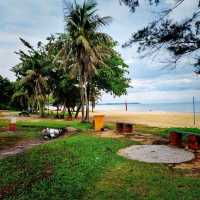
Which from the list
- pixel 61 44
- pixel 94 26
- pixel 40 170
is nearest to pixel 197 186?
pixel 40 170

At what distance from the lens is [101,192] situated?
6309 millimetres

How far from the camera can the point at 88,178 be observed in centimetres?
735

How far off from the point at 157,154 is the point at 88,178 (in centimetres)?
373

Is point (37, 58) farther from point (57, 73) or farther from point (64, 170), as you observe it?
point (64, 170)

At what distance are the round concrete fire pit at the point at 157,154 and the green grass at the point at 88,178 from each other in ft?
1.79

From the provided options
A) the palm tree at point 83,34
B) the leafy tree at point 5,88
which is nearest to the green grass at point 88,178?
the palm tree at point 83,34

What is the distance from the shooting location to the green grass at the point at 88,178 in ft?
20.5

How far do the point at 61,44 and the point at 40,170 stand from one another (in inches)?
680

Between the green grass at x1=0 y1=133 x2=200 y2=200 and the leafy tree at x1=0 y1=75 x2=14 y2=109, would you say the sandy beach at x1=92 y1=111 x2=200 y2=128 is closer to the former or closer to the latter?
the green grass at x1=0 y1=133 x2=200 y2=200

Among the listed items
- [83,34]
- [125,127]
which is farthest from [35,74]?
[125,127]

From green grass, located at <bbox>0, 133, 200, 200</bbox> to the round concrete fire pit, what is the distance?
0.54 metres

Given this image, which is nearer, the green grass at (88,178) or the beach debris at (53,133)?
the green grass at (88,178)

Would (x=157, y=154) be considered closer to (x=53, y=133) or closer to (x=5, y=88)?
(x=53, y=133)

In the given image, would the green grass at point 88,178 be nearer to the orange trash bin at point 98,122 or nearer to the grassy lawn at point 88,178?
the grassy lawn at point 88,178
